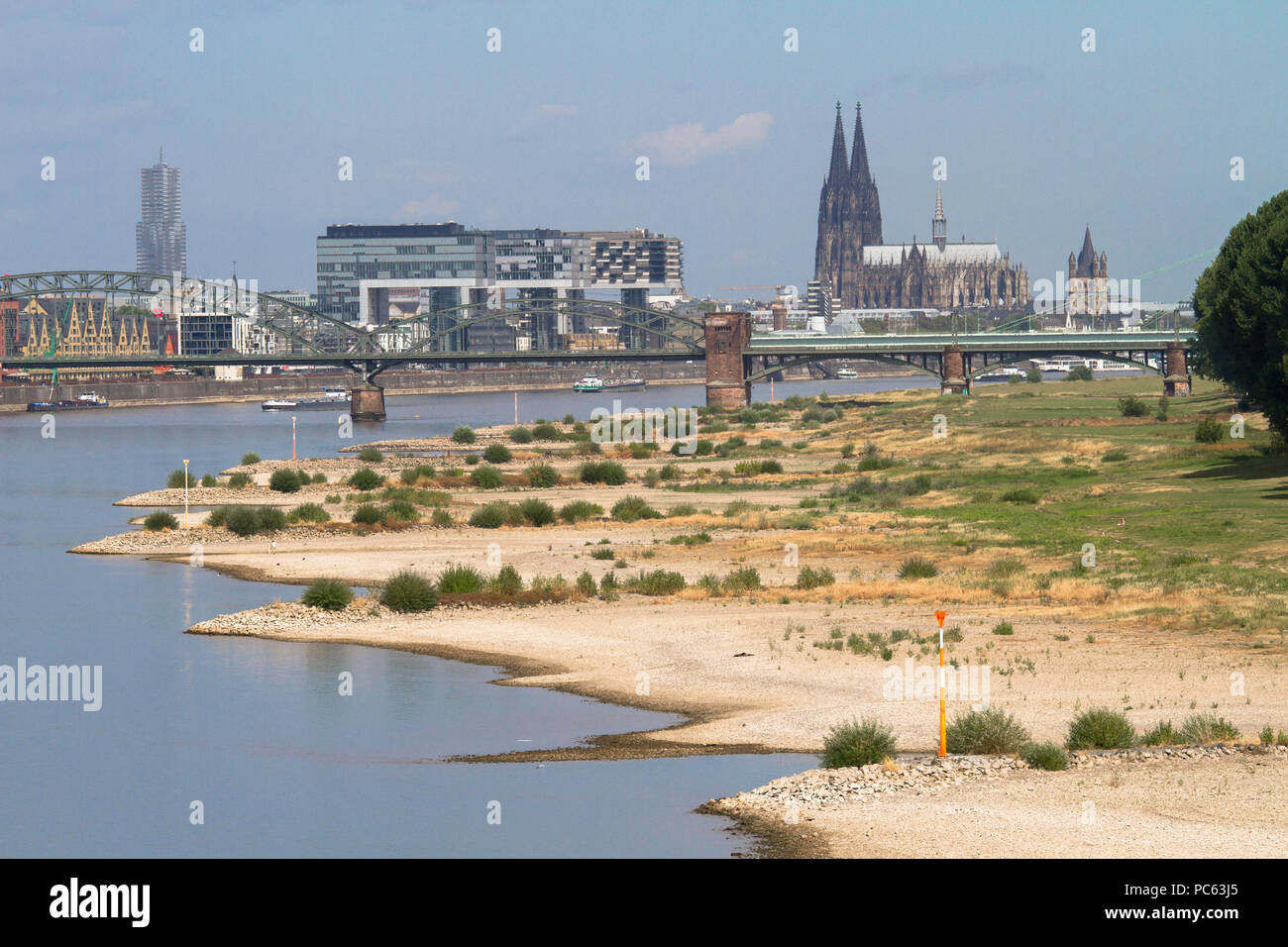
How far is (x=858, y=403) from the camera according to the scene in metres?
167

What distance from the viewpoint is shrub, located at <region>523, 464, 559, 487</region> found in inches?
3314

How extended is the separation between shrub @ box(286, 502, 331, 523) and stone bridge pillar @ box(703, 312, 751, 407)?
113m

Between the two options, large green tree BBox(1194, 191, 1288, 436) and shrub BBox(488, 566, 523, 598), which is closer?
shrub BBox(488, 566, 523, 598)

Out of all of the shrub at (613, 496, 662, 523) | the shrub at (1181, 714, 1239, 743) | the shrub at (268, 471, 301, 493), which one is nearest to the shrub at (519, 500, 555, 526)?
the shrub at (613, 496, 662, 523)

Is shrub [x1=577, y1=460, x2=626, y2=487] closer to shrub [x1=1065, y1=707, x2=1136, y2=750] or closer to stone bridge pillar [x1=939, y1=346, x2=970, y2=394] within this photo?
shrub [x1=1065, y1=707, x2=1136, y2=750]

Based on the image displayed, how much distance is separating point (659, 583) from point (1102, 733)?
65.4 feet

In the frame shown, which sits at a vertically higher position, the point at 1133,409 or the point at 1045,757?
the point at 1133,409

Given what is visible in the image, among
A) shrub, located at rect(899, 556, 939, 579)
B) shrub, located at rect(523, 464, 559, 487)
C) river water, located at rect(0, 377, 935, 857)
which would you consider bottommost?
river water, located at rect(0, 377, 935, 857)

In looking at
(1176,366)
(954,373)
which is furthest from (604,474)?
(954,373)

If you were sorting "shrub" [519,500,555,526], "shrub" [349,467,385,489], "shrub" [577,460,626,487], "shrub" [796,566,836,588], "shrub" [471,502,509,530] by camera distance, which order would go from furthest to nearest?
1. "shrub" [577,460,626,487]
2. "shrub" [349,467,385,489]
3. "shrub" [519,500,555,526]
4. "shrub" [471,502,509,530]
5. "shrub" [796,566,836,588]

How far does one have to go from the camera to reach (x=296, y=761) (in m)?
28.1

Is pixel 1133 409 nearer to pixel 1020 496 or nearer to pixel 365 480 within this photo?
pixel 1020 496

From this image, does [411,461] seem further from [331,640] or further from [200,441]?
[331,640]

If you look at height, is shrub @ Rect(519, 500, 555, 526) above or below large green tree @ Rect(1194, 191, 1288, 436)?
below
